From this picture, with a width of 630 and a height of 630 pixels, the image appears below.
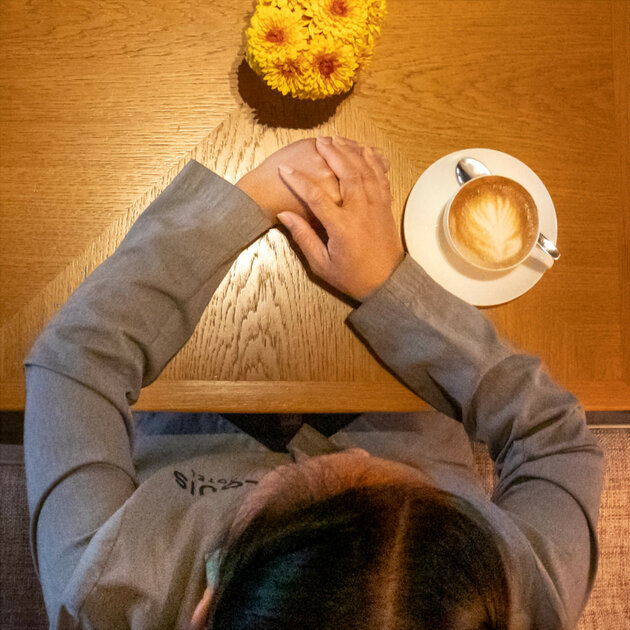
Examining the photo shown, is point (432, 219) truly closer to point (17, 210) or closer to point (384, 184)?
point (384, 184)

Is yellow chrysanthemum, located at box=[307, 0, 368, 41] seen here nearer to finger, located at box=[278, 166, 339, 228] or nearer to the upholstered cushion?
finger, located at box=[278, 166, 339, 228]

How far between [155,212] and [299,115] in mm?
207

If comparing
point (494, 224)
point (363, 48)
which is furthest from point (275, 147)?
point (494, 224)

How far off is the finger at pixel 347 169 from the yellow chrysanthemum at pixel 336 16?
13cm

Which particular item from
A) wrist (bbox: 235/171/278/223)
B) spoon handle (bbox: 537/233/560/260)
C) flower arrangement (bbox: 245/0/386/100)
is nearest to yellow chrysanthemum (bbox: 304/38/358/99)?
flower arrangement (bbox: 245/0/386/100)

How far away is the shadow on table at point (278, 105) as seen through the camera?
2.16 ft

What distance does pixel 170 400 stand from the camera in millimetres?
628

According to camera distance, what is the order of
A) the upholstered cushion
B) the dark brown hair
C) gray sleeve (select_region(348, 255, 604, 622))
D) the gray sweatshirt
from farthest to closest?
1. the upholstered cushion
2. gray sleeve (select_region(348, 255, 604, 622))
3. the gray sweatshirt
4. the dark brown hair

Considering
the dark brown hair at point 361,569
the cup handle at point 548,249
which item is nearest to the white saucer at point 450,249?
the cup handle at point 548,249

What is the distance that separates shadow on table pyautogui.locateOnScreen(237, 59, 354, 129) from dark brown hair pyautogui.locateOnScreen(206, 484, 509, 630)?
0.45m

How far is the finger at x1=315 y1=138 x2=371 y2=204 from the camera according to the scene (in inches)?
25.0

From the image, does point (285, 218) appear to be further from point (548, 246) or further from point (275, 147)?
point (548, 246)

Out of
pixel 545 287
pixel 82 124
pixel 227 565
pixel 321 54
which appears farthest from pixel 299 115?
pixel 227 565

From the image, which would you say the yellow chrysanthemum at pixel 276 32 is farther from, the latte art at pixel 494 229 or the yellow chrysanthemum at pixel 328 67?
the latte art at pixel 494 229
